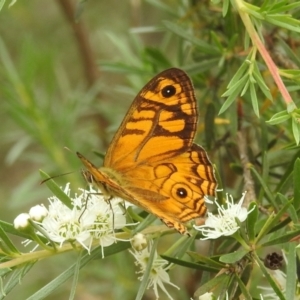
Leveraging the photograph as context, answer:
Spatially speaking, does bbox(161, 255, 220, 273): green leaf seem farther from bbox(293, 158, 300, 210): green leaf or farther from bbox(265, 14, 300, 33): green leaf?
bbox(265, 14, 300, 33): green leaf

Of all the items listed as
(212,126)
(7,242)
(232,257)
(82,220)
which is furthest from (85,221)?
(212,126)

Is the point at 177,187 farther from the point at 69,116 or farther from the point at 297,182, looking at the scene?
the point at 69,116

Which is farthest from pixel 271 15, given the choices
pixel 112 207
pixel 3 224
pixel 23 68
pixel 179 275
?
pixel 179 275

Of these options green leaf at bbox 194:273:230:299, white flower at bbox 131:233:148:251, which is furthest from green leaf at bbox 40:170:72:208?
green leaf at bbox 194:273:230:299

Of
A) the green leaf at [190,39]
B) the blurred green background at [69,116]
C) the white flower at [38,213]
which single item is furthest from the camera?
the blurred green background at [69,116]

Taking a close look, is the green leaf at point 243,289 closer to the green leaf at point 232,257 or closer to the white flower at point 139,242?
the green leaf at point 232,257

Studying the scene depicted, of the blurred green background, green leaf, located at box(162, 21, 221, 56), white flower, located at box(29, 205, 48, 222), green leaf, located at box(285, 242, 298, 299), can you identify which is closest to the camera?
green leaf, located at box(285, 242, 298, 299)

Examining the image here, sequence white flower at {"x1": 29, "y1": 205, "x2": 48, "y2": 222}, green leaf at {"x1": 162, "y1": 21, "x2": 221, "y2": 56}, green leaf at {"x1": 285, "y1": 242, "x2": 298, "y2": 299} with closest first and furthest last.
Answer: green leaf at {"x1": 285, "y1": 242, "x2": 298, "y2": 299} → white flower at {"x1": 29, "y1": 205, "x2": 48, "y2": 222} → green leaf at {"x1": 162, "y1": 21, "x2": 221, "y2": 56}

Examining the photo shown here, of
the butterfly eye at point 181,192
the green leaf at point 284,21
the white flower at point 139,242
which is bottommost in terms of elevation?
the white flower at point 139,242

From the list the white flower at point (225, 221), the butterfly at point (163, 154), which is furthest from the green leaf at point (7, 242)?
the white flower at point (225, 221)
